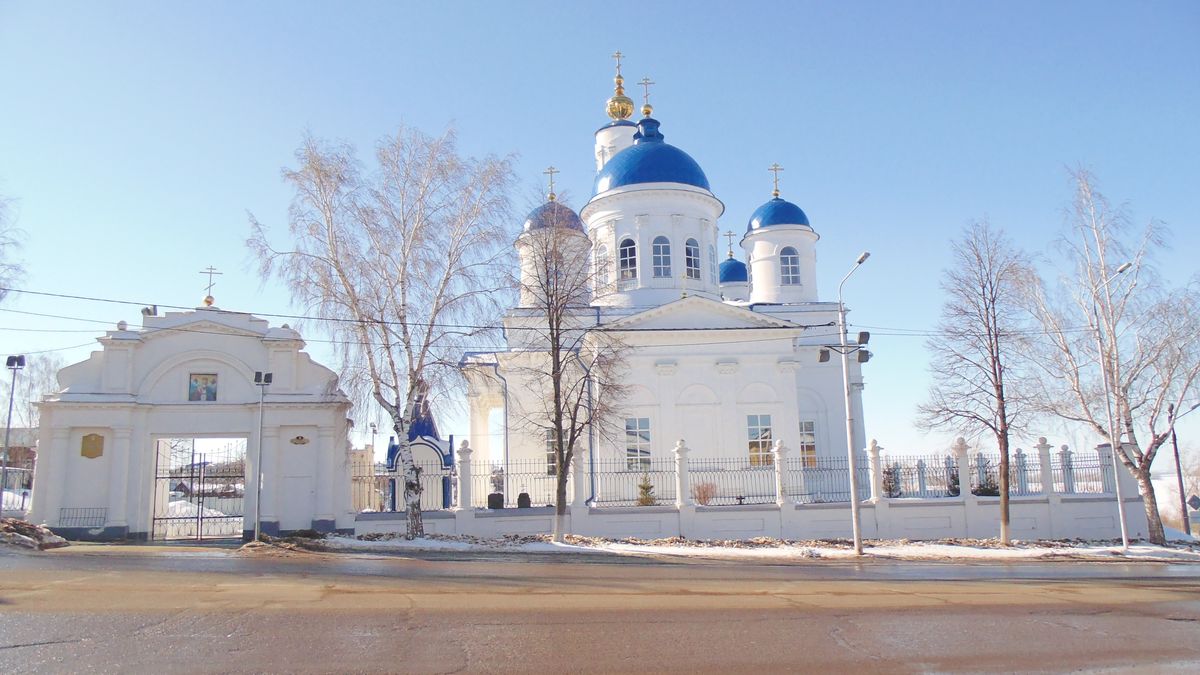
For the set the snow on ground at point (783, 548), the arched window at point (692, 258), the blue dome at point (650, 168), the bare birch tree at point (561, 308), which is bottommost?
the snow on ground at point (783, 548)

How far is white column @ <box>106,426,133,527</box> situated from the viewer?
19562mm

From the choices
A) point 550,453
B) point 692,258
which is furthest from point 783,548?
point 692,258

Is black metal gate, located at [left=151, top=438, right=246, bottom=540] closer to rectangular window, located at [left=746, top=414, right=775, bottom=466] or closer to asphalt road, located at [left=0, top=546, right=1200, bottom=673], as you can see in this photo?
asphalt road, located at [left=0, top=546, right=1200, bottom=673]

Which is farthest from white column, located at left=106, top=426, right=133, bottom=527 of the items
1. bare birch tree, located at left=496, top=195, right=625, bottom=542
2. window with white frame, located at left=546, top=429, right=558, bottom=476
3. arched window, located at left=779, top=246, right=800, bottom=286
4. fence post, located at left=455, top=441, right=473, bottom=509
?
arched window, located at left=779, top=246, right=800, bottom=286

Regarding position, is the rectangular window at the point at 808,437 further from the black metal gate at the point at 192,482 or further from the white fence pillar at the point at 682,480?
the black metal gate at the point at 192,482

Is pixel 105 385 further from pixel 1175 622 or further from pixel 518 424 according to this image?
pixel 1175 622

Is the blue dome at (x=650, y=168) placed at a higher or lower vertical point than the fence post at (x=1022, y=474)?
higher

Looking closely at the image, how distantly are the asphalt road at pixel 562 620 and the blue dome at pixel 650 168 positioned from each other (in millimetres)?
20476

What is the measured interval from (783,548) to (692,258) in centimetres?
1502

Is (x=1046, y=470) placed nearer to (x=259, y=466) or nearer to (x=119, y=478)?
(x=259, y=466)

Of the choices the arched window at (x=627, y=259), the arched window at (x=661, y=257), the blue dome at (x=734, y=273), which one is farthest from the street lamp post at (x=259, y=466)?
the blue dome at (x=734, y=273)

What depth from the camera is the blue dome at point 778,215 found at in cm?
3728

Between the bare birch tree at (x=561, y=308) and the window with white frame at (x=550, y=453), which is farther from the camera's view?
the window with white frame at (x=550, y=453)

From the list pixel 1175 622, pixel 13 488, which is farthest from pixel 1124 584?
pixel 13 488
